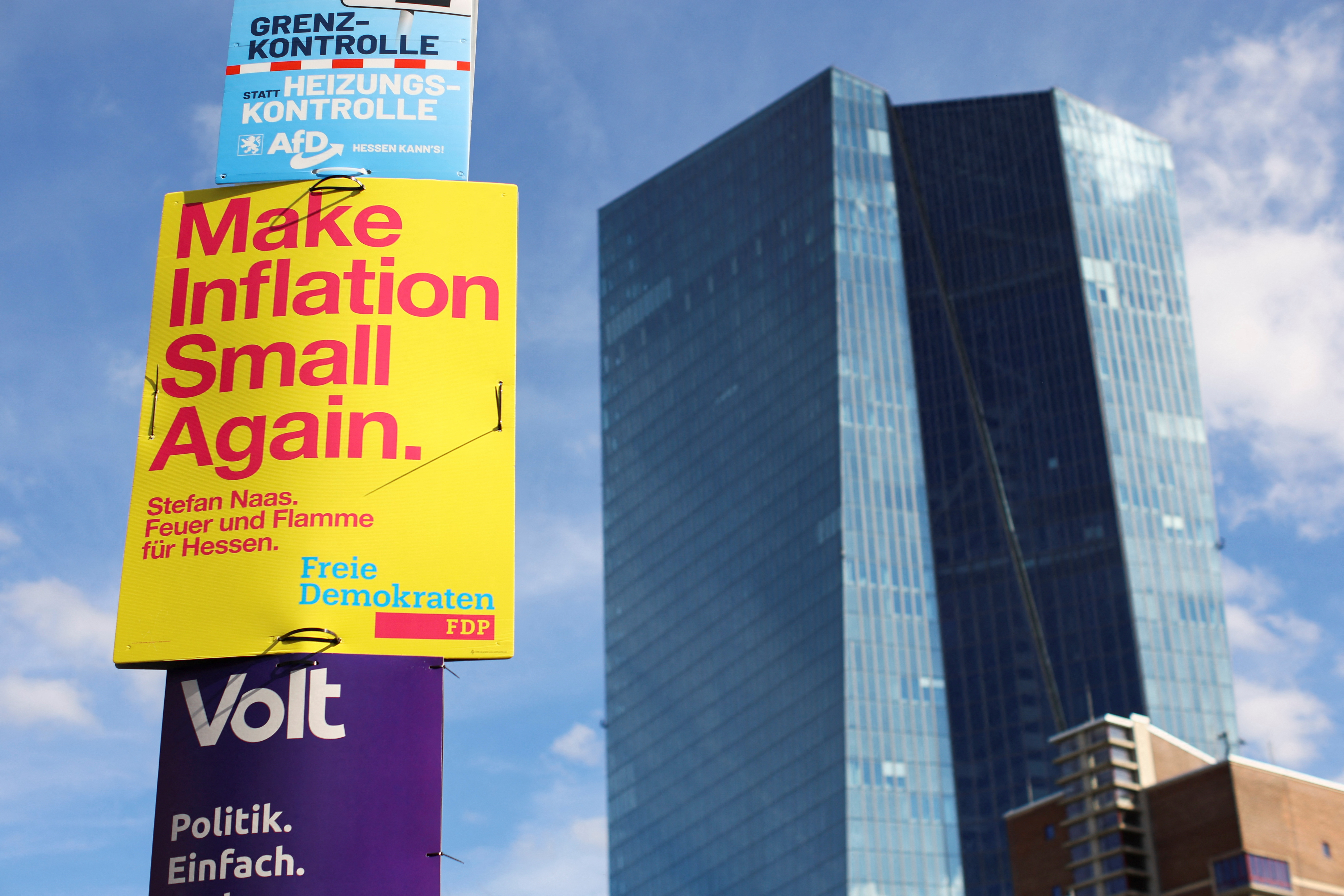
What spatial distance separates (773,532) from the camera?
15388cm

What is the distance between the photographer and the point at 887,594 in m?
146

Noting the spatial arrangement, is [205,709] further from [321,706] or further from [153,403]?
[153,403]

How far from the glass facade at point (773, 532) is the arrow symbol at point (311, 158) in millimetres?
120369

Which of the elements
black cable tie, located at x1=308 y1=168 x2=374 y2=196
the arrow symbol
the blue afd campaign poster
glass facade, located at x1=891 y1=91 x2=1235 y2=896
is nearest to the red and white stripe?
the blue afd campaign poster

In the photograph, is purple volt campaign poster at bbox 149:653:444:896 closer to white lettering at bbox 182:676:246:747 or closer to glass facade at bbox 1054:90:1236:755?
white lettering at bbox 182:676:246:747

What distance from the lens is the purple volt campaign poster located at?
15.7 metres

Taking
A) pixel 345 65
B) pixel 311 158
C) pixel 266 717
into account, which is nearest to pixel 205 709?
pixel 266 717

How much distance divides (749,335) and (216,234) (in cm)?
14679

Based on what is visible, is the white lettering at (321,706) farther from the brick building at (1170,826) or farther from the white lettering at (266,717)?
the brick building at (1170,826)

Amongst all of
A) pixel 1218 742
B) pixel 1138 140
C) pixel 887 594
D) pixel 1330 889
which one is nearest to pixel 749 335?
pixel 887 594

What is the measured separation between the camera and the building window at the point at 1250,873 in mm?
89562

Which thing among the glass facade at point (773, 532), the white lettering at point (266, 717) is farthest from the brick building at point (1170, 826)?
the white lettering at point (266, 717)

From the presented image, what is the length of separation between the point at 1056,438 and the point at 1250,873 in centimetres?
6905

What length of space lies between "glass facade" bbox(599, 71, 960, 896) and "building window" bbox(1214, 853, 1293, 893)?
4503cm
